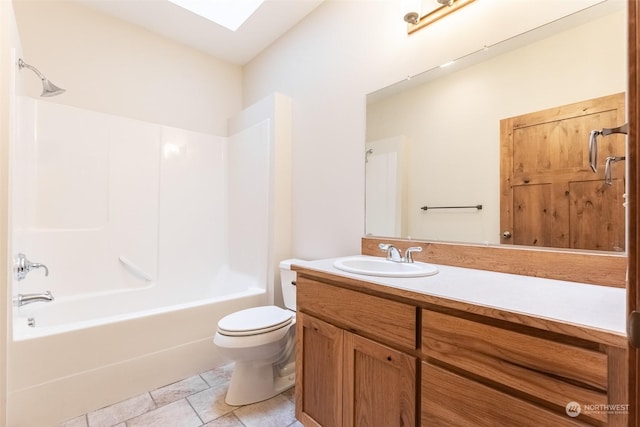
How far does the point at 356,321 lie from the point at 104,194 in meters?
2.24

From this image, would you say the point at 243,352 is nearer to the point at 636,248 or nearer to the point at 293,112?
the point at 636,248

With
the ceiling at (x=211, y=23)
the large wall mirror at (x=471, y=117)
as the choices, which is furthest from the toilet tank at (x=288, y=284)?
the ceiling at (x=211, y=23)

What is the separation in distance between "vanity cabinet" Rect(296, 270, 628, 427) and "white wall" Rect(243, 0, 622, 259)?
29.3 inches

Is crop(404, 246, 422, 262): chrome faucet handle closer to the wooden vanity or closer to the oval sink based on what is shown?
the oval sink

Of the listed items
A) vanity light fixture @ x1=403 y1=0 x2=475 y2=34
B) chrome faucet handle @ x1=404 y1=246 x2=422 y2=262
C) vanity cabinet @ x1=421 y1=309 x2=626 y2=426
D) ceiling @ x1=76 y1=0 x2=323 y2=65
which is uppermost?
ceiling @ x1=76 y1=0 x2=323 y2=65

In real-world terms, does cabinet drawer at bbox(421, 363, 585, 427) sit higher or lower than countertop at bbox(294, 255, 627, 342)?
lower

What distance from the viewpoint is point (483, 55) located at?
133 cm

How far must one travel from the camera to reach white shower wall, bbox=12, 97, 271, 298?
2.02 m

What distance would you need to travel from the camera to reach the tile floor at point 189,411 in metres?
1.48

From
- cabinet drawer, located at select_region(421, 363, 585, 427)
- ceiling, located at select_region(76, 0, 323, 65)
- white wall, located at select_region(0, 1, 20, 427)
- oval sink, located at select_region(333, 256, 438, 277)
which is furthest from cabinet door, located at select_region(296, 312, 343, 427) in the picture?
ceiling, located at select_region(76, 0, 323, 65)

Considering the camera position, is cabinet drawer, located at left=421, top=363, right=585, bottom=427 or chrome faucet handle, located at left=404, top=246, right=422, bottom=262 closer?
A: cabinet drawer, located at left=421, top=363, right=585, bottom=427

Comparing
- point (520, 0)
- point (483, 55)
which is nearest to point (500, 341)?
point (483, 55)

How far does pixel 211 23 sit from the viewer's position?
232 cm

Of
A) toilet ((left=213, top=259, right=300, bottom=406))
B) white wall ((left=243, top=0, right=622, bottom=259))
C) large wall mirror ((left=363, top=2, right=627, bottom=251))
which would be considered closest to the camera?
large wall mirror ((left=363, top=2, right=627, bottom=251))
